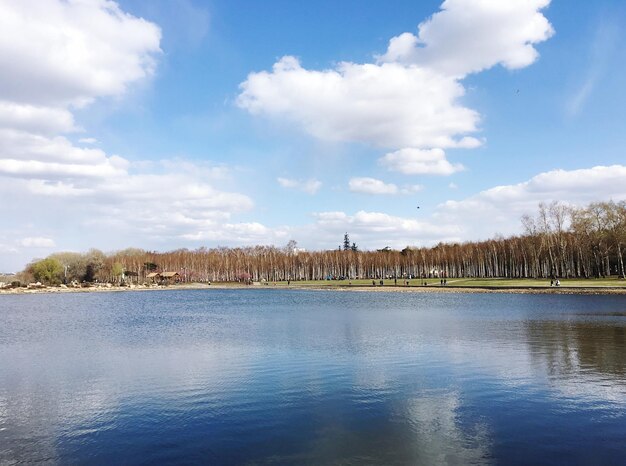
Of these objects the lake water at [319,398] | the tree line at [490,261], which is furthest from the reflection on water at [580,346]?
the tree line at [490,261]

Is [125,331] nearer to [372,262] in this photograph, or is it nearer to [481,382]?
[481,382]

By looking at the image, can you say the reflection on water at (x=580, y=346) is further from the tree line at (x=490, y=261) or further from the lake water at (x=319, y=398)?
the tree line at (x=490, y=261)

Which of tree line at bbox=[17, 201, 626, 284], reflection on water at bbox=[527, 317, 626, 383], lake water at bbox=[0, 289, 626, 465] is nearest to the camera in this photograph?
lake water at bbox=[0, 289, 626, 465]

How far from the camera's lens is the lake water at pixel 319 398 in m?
13.4

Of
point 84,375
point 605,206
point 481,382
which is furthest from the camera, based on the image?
point 605,206

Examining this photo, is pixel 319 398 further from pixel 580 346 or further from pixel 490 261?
pixel 490 261

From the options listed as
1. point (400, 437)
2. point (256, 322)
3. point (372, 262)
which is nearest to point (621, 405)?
point (400, 437)

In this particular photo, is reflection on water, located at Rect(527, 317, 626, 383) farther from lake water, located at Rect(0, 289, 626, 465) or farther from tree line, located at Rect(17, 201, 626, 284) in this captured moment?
tree line, located at Rect(17, 201, 626, 284)

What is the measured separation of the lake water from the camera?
1340 centimetres

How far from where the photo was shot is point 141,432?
1508cm

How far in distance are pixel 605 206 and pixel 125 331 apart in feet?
357

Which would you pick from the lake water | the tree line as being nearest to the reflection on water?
the lake water

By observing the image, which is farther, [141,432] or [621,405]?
[621,405]

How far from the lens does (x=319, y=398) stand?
733 inches
